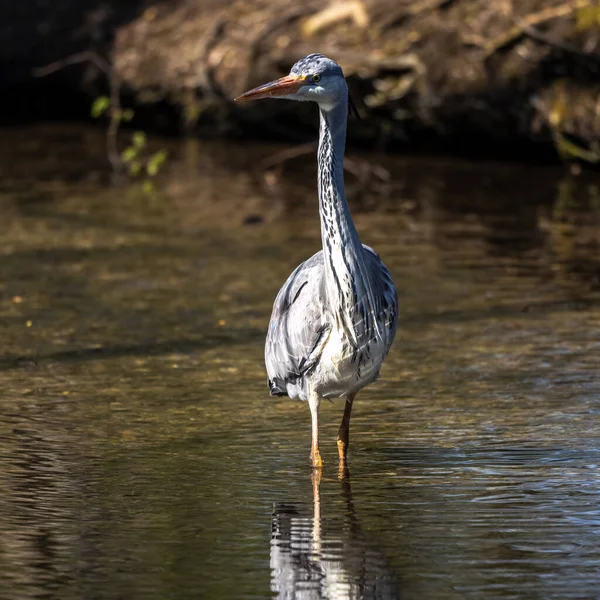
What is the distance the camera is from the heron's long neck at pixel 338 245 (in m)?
7.17

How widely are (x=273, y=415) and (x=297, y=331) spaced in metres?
1.24

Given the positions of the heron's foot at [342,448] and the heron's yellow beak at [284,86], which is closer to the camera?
the heron's yellow beak at [284,86]

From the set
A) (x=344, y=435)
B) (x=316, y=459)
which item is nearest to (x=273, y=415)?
(x=344, y=435)

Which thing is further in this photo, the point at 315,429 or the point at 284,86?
the point at 315,429

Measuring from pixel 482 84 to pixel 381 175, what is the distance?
1738 mm

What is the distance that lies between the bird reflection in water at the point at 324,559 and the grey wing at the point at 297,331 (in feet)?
2.58

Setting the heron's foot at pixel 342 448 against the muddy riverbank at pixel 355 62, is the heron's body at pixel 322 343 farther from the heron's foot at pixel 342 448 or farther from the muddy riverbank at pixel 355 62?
the muddy riverbank at pixel 355 62

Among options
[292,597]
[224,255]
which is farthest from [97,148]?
[292,597]

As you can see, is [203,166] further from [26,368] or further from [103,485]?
[103,485]

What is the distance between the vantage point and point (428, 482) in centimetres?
728

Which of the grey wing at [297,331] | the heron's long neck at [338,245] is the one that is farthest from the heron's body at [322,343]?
the heron's long neck at [338,245]

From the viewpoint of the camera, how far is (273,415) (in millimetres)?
8633

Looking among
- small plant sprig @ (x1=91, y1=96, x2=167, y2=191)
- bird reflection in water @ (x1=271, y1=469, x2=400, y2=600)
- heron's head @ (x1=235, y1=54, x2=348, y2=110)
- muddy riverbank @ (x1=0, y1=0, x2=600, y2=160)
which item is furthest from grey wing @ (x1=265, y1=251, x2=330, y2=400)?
muddy riverbank @ (x1=0, y1=0, x2=600, y2=160)

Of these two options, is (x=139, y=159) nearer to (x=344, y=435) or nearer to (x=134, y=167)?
(x=134, y=167)
